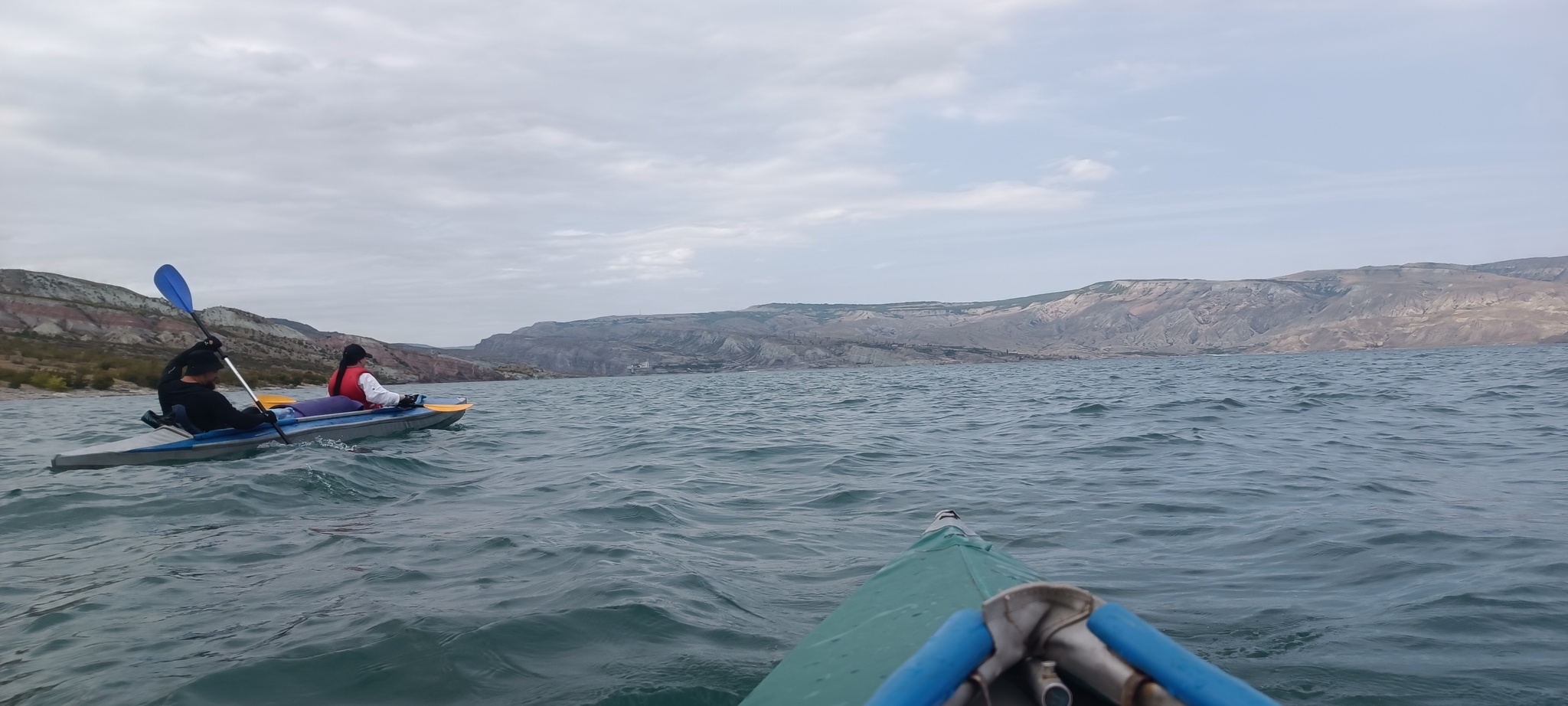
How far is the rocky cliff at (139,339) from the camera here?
44.1 m

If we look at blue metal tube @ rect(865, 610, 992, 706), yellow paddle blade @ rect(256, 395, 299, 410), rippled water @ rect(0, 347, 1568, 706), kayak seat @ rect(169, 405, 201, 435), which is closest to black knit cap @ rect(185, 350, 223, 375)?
kayak seat @ rect(169, 405, 201, 435)

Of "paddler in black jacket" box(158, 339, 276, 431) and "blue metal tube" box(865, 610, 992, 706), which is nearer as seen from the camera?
"blue metal tube" box(865, 610, 992, 706)

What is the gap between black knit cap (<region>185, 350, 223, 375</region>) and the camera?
10773mm

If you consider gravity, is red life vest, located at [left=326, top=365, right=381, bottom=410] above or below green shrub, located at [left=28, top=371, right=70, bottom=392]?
below

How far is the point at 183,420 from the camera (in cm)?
1123

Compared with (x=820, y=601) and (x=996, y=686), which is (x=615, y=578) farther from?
(x=996, y=686)

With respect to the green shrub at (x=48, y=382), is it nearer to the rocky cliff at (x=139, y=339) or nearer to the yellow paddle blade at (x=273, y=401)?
the rocky cliff at (x=139, y=339)

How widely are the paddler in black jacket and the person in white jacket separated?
9.08 feet

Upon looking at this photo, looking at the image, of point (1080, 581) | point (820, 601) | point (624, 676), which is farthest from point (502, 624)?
point (1080, 581)

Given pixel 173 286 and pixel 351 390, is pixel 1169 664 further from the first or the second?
pixel 173 286

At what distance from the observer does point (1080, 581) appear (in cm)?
518

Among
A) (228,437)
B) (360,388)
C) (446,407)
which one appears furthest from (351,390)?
(228,437)

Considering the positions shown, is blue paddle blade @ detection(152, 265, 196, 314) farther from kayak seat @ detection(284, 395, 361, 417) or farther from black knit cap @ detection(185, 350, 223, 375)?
black knit cap @ detection(185, 350, 223, 375)

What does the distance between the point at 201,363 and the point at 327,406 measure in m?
3.21
